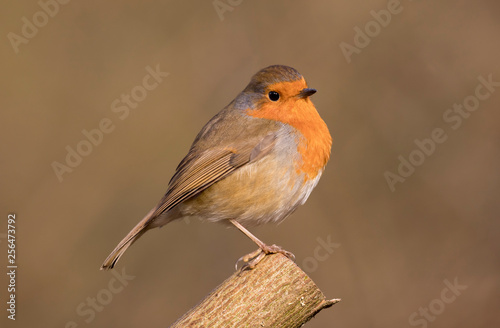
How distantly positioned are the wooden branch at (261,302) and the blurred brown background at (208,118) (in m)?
2.54

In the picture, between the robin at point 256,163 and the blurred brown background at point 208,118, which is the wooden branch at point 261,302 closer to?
the robin at point 256,163

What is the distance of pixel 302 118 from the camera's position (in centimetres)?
411

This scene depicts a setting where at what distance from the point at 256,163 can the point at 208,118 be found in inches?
86.3

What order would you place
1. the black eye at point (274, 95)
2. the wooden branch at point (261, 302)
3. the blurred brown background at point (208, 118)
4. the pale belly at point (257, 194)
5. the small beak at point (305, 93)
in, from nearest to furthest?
the wooden branch at point (261, 302)
the pale belly at point (257, 194)
the small beak at point (305, 93)
the black eye at point (274, 95)
the blurred brown background at point (208, 118)

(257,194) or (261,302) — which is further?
(257,194)

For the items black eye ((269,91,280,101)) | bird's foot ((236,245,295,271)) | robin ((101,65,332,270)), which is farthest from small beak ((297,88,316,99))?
bird's foot ((236,245,295,271))

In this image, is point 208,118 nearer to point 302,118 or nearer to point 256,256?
point 302,118

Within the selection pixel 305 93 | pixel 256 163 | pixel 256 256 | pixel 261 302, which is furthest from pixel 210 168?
pixel 261 302

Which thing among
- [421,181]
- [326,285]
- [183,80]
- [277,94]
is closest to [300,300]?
[277,94]

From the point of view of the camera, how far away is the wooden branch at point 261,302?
2.97 metres

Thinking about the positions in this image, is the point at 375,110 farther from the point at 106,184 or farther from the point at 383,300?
the point at 106,184

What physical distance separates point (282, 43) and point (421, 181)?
188cm

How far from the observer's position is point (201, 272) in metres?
5.81

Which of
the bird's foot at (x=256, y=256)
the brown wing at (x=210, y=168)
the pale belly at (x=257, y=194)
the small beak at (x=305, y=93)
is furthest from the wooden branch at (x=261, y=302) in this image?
the small beak at (x=305, y=93)
